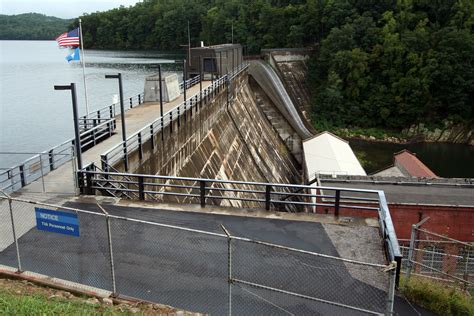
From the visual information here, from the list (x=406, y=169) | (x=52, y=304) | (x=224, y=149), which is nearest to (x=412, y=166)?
(x=406, y=169)

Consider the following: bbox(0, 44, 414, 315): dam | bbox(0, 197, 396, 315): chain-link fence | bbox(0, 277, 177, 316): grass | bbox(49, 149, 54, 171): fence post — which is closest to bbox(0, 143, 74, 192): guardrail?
bbox(49, 149, 54, 171): fence post

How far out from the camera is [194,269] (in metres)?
9.09

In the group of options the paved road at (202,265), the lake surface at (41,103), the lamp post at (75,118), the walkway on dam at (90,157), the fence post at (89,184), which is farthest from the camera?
the lake surface at (41,103)

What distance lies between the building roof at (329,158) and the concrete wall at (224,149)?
2.99 meters

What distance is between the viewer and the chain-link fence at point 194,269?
8039mm

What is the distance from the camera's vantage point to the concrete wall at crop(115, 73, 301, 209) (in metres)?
19.6

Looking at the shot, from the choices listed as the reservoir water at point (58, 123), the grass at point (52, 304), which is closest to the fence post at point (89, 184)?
the grass at point (52, 304)

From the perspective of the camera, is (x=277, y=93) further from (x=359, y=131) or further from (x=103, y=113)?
(x=103, y=113)

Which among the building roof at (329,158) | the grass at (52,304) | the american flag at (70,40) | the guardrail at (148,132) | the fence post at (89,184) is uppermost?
the american flag at (70,40)

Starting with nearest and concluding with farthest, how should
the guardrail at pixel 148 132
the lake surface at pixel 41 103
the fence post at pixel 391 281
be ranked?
the fence post at pixel 391 281
the guardrail at pixel 148 132
the lake surface at pixel 41 103

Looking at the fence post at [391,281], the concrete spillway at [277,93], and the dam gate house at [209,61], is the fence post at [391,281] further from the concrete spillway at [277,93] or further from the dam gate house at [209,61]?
the concrete spillway at [277,93]

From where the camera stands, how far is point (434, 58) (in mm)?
63875

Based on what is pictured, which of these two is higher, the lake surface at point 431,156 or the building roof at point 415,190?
the building roof at point 415,190

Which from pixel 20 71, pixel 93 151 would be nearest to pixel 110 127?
pixel 93 151
